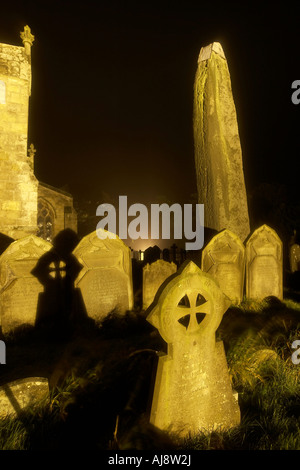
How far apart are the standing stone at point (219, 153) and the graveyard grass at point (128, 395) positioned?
154 inches

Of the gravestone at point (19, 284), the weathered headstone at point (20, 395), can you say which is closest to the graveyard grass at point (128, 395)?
the weathered headstone at point (20, 395)

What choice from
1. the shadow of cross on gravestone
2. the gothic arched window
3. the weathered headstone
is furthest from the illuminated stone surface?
the gothic arched window

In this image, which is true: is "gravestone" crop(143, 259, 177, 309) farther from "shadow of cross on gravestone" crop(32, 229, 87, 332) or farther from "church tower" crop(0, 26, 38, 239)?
"church tower" crop(0, 26, 38, 239)

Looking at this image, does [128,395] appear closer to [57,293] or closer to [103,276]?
[103,276]

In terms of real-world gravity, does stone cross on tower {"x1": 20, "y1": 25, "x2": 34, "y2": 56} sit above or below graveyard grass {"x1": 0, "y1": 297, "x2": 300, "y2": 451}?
above

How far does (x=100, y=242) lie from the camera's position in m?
5.76

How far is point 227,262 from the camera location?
22.0ft

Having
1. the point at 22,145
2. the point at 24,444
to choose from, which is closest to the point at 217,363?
the point at 24,444

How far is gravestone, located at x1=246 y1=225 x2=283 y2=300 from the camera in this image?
22.8ft

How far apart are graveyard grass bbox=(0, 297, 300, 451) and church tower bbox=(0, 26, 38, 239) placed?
4589 millimetres

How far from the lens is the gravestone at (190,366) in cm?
245

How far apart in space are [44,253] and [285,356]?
417 cm

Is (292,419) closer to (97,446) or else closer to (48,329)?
(97,446)

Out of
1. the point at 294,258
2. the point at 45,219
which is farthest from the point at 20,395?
the point at 45,219
